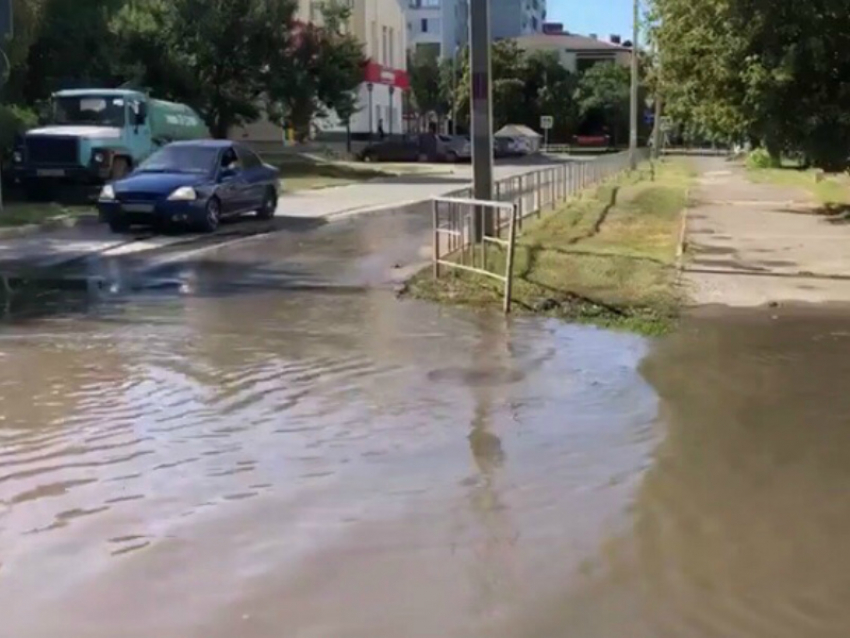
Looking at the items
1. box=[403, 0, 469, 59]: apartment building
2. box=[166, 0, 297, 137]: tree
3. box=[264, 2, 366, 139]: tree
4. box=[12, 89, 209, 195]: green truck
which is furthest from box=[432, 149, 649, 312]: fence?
box=[403, 0, 469, 59]: apartment building

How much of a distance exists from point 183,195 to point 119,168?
26.0 ft

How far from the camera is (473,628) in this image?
4906 mm

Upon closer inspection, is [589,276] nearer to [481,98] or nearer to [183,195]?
[481,98]

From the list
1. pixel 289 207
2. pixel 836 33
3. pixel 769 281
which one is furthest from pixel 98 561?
pixel 289 207

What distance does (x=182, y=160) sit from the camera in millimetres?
22500

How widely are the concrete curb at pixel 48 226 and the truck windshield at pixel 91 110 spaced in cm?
436

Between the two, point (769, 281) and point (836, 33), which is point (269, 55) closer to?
point (836, 33)

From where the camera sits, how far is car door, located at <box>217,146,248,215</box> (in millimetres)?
22453

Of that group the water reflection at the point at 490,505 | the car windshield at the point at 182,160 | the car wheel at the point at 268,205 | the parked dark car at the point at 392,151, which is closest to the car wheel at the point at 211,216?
the car windshield at the point at 182,160

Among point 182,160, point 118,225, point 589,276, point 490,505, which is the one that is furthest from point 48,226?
point 490,505

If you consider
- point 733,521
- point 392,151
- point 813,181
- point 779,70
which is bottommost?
point 813,181

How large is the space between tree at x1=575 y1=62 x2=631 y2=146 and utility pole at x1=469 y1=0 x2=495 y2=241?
8430 cm

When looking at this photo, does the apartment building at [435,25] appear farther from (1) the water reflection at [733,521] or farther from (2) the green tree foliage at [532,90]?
(1) the water reflection at [733,521]

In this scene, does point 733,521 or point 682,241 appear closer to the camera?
point 733,521
